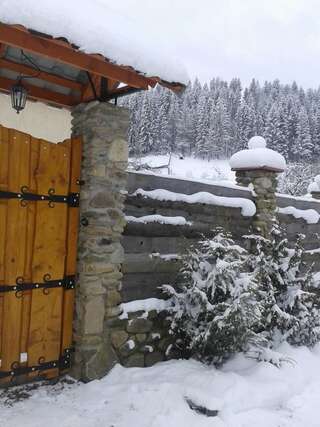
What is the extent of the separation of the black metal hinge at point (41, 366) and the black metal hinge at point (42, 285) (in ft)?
2.22

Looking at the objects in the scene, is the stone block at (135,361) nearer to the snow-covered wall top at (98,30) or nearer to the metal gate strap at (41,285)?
the metal gate strap at (41,285)

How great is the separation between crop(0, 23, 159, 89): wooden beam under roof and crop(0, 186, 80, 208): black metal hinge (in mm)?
1274

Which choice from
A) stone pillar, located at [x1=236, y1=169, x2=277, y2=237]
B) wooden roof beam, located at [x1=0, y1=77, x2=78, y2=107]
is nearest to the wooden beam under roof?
wooden roof beam, located at [x1=0, y1=77, x2=78, y2=107]

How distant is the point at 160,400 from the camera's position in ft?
12.9

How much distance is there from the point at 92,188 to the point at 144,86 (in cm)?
115

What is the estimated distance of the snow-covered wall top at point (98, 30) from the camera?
3021 millimetres

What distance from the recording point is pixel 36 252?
13.5 feet

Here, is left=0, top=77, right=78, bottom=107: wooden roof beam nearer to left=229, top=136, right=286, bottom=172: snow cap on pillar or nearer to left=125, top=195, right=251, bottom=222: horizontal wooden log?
left=125, top=195, right=251, bottom=222: horizontal wooden log

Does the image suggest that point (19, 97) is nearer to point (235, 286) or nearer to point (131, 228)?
point (131, 228)

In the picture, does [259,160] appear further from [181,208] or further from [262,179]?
[181,208]

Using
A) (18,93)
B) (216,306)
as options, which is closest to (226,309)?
(216,306)

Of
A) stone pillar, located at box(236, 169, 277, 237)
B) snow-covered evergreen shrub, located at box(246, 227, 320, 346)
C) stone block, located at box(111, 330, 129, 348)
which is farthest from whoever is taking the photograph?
stone pillar, located at box(236, 169, 277, 237)

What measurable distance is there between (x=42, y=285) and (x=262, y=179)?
3.86 meters

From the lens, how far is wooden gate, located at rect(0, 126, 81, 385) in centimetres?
395
